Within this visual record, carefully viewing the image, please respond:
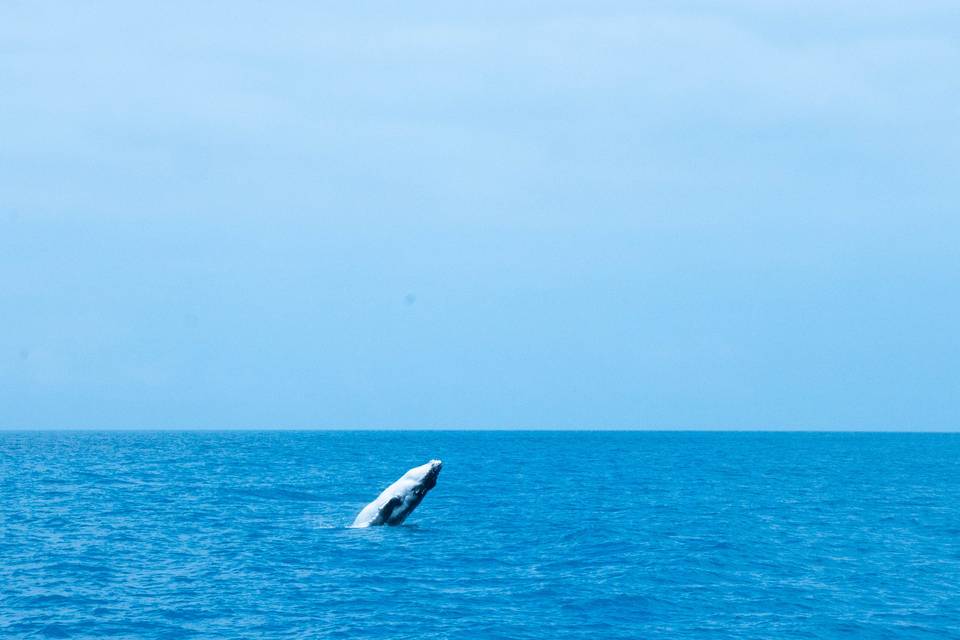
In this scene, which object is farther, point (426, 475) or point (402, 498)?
point (402, 498)

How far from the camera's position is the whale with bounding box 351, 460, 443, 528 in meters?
41.8

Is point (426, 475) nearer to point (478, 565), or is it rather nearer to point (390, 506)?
point (390, 506)

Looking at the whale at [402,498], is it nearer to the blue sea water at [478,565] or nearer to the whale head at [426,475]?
the whale head at [426,475]

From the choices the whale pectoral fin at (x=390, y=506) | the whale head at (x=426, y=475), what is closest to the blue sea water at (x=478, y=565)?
the whale pectoral fin at (x=390, y=506)

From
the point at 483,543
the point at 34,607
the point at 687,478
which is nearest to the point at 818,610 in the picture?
the point at 483,543

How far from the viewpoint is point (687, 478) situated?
259 ft

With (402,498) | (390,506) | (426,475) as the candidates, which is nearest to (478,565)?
(426,475)

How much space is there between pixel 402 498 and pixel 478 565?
10023mm

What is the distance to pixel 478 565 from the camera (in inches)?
1299

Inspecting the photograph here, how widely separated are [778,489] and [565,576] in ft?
138

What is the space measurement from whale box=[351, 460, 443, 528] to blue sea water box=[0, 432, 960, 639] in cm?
90

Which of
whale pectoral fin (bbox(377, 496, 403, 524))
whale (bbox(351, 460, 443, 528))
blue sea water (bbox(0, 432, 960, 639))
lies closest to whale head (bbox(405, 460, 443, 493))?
whale (bbox(351, 460, 443, 528))

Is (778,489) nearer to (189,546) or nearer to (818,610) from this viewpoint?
(818,610)

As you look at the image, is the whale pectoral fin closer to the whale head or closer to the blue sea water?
the blue sea water
